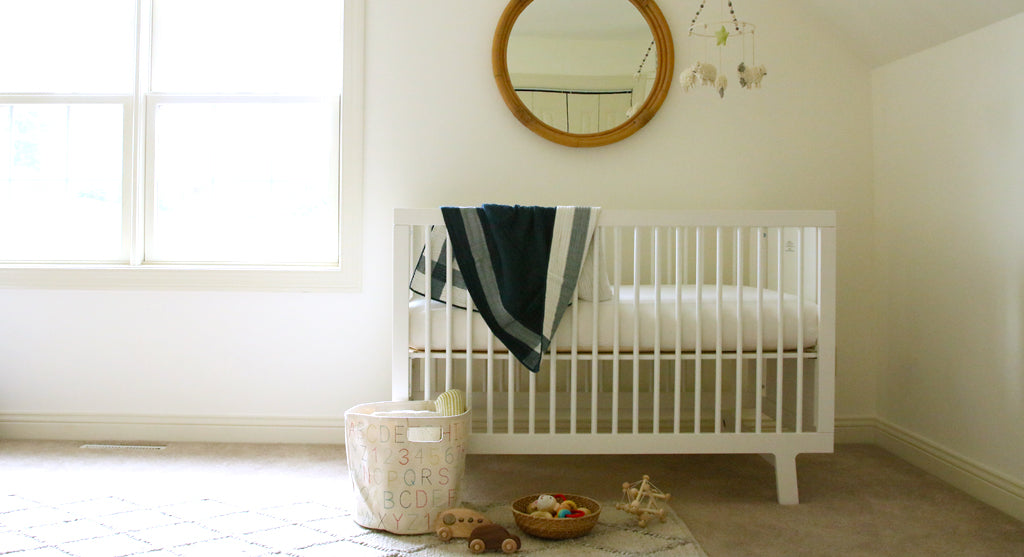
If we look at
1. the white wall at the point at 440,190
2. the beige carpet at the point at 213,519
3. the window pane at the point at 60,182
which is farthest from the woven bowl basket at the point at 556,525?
the window pane at the point at 60,182

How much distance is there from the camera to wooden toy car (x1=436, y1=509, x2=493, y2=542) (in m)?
1.78

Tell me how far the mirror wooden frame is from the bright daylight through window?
619 millimetres

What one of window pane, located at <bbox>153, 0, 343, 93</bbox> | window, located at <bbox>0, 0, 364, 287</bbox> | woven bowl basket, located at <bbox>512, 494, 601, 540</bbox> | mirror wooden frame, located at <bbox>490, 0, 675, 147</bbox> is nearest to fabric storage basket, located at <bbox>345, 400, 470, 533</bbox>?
woven bowl basket, located at <bbox>512, 494, 601, 540</bbox>

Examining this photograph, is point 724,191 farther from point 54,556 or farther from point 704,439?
point 54,556

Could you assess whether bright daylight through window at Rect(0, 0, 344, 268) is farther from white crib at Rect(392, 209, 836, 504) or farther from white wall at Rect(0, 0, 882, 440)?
white crib at Rect(392, 209, 836, 504)

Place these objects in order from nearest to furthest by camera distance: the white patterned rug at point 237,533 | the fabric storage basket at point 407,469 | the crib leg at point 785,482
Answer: the white patterned rug at point 237,533
the fabric storage basket at point 407,469
the crib leg at point 785,482

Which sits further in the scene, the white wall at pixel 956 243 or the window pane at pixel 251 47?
the window pane at pixel 251 47

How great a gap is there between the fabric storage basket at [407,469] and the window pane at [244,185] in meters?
1.17

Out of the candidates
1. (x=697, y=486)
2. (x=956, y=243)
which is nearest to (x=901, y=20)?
(x=956, y=243)

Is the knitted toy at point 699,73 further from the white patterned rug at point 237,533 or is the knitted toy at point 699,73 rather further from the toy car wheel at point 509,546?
the toy car wheel at point 509,546

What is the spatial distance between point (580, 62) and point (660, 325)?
43.5 inches

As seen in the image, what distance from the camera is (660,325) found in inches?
82.7

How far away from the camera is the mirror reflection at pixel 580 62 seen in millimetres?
2725

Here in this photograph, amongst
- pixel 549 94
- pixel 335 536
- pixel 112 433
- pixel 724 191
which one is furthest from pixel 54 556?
pixel 724 191
